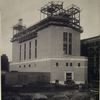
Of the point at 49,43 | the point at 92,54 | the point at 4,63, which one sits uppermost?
the point at 49,43

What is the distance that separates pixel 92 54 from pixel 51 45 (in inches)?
20.6

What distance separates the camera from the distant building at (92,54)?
9.90 ft

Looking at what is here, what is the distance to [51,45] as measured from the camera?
2.86 meters

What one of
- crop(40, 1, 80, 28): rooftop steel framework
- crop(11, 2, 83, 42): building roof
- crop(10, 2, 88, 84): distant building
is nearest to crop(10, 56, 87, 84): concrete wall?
crop(10, 2, 88, 84): distant building

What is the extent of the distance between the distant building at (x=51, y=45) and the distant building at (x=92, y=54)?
96 mm

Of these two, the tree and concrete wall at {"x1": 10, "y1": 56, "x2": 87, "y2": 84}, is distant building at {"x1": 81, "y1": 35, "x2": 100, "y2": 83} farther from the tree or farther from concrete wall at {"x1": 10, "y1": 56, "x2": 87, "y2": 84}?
the tree

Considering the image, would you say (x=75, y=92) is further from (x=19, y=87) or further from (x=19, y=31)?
(x=19, y=31)

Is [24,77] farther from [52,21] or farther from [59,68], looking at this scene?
[52,21]

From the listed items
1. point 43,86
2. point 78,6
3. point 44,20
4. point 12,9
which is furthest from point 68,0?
point 43,86

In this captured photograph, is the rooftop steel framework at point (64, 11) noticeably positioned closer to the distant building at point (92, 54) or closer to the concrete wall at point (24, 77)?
the distant building at point (92, 54)

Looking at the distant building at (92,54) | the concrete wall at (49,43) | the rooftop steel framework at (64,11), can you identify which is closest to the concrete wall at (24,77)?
Result: the concrete wall at (49,43)

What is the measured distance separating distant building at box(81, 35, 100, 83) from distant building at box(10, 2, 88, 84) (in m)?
0.10

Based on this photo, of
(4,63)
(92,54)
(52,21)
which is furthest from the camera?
(92,54)

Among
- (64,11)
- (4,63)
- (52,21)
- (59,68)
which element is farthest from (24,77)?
(64,11)
